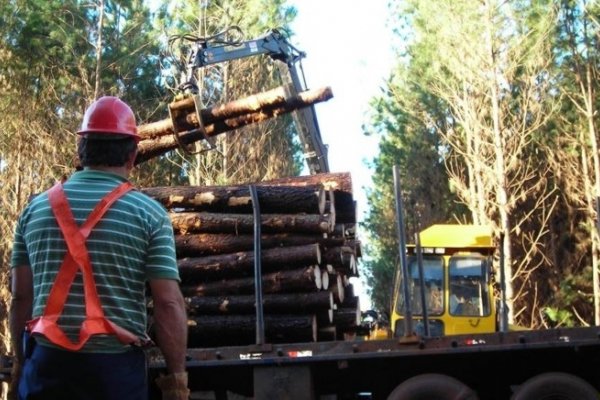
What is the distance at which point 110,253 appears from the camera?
3746 mm

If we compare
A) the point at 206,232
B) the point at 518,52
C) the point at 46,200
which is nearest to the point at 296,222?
the point at 206,232

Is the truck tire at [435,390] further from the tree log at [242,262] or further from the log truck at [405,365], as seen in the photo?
the tree log at [242,262]

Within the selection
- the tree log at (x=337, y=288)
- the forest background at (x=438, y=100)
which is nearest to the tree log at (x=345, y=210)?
the tree log at (x=337, y=288)

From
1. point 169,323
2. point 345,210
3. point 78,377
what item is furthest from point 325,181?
point 78,377

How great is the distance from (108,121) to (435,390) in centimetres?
721

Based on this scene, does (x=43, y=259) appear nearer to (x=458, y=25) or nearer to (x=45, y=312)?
(x=45, y=312)

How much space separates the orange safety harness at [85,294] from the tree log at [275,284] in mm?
6664

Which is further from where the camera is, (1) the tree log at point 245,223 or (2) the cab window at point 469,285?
(2) the cab window at point 469,285

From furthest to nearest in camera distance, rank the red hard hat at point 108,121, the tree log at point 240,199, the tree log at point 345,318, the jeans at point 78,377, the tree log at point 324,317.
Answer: the tree log at point 345,318 → the tree log at point 324,317 → the tree log at point 240,199 → the red hard hat at point 108,121 → the jeans at point 78,377

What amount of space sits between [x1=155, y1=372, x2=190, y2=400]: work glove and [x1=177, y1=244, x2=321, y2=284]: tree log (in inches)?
258

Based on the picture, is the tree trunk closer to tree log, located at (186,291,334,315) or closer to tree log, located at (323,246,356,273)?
tree log, located at (323,246,356,273)

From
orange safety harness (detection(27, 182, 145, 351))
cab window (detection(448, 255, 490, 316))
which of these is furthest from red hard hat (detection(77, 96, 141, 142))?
cab window (detection(448, 255, 490, 316))

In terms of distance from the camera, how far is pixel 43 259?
382 centimetres

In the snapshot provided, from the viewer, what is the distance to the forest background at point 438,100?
27578mm
